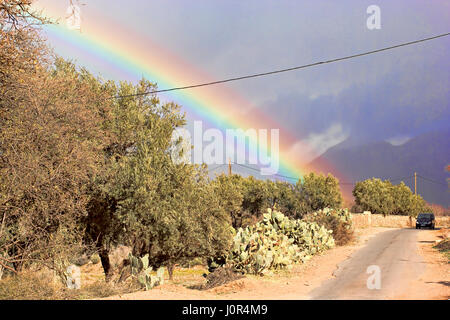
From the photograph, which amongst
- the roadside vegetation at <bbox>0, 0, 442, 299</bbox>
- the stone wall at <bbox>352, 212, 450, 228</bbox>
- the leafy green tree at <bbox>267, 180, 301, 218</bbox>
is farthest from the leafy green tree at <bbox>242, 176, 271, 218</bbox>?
the roadside vegetation at <bbox>0, 0, 442, 299</bbox>

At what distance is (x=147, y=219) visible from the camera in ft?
51.7

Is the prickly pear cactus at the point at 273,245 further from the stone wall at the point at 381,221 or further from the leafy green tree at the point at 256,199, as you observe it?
the stone wall at the point at 381,221

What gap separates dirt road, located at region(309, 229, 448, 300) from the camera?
1200 cm

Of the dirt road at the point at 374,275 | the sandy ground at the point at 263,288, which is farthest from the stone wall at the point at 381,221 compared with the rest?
the sandy ground at the point at 263,288

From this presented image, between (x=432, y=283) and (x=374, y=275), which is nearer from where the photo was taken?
(x=432, y=283)

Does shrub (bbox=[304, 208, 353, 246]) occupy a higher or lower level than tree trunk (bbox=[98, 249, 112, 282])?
higher

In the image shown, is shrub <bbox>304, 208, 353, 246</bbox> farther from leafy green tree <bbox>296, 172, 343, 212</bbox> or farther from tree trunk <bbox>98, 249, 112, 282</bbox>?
leafy green tree <bbox>296, 172, 343, 212</bbox>

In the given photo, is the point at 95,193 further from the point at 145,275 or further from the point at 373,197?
the point at 373,197

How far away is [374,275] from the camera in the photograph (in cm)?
1524

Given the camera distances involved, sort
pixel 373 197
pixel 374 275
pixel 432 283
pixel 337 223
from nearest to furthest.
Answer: pixel 432 283 → pixel 374 275 → pixel 337 223 → pixel 373 197

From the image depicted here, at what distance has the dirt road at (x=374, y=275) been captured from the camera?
12000mm

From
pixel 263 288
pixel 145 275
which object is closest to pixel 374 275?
pixel 263 288

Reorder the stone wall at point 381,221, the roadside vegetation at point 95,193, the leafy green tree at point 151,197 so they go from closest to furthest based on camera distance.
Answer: the roadside vegetation at point 95,193, the leafy green tree at point 151,197, the stone wall at point 381,221
